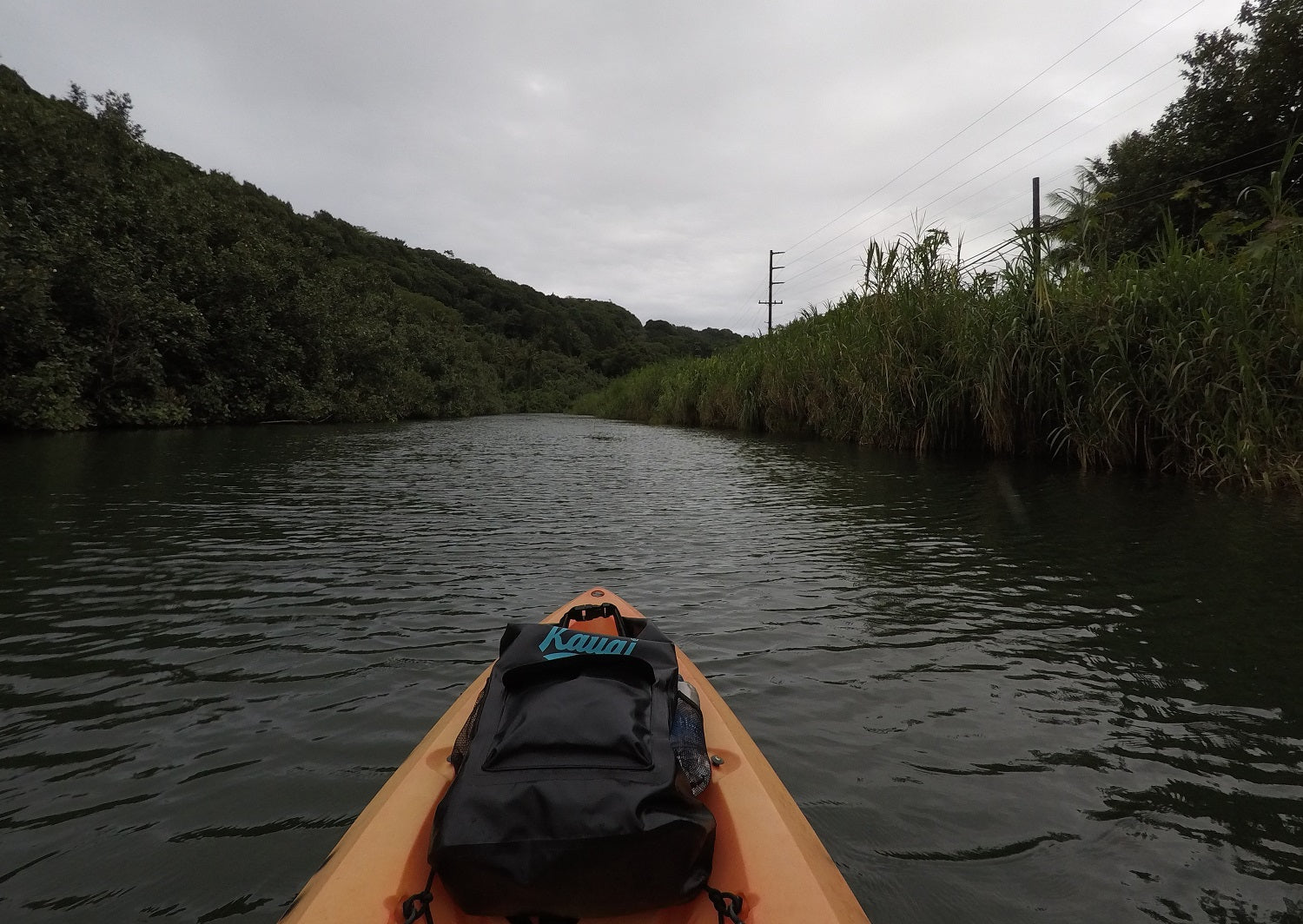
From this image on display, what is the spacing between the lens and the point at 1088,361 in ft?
27.5

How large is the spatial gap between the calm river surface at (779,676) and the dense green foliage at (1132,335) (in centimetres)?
130

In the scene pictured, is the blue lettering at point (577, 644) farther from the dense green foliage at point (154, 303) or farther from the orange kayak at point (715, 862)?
the dense green foliage at point (154, 303)

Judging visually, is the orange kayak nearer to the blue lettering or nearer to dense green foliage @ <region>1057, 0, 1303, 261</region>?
the blue lettering

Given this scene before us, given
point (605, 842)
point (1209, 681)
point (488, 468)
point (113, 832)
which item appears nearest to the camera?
point (605, 842)

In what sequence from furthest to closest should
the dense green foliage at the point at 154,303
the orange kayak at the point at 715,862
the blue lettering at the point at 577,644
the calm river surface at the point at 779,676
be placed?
the dense green foliage at the point at 154,303 < the blue lettering at the point at 577,644 < the calm river surface at the point at 779,676 < the orange kayak at the point at 715,862

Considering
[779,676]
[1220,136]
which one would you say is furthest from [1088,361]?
[1220,136]

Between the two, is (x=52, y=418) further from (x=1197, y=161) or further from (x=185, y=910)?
(x=1197, y=161)

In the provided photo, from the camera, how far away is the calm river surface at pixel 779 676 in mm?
1679

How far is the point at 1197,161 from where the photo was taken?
16.0m

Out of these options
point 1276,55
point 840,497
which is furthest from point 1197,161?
point 840,497

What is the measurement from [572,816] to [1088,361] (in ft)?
30.4

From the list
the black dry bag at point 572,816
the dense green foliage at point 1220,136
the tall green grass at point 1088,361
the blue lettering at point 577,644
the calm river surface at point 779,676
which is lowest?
the calm river surface at point 779,676

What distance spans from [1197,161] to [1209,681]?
18935 millimetres

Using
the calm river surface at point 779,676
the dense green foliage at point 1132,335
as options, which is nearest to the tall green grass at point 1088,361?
the dense green foliage at point 1132,335
